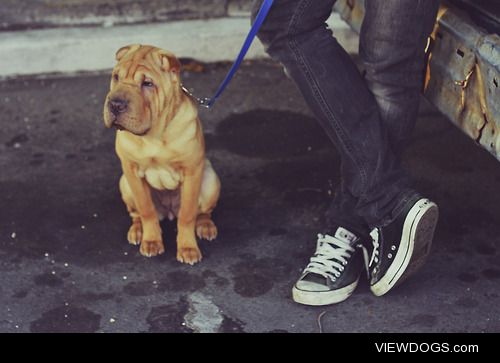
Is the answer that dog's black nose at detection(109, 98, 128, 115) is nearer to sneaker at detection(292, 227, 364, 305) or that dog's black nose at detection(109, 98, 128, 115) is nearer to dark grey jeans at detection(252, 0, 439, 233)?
dark grey jeans at detection(252, 0, 439, 233)

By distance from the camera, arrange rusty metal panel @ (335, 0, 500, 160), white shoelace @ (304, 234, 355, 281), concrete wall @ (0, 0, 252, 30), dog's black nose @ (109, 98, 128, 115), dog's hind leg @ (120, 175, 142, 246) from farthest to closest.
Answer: concrete wall @ (0, 0, 252, 30), dog's hind leg @ (120, 175, 142, 246), white shoelace @ (304, 234, 355, 281), dog's black nose @ (109, 98, 128, 115), rusty metal panel @ (335, 0, 500, 160)

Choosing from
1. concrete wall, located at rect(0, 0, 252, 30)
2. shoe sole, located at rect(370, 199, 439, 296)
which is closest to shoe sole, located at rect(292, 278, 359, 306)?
shoe sole, located at rect(370, 199, 439, 296)

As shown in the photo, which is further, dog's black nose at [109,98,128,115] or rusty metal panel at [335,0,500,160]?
dog's black nose at [109,98,128,115]

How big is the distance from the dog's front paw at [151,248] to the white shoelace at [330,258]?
615 mm

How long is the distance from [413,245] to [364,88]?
59cm

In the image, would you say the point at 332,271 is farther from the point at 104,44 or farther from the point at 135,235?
the point at 104,44

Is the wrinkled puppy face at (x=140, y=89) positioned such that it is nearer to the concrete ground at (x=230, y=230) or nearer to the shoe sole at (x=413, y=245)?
the concrete ground at (x=230, y=230)

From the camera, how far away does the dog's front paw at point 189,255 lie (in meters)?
3.69

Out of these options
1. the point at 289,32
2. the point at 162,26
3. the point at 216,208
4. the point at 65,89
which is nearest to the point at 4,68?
the point at 65,89

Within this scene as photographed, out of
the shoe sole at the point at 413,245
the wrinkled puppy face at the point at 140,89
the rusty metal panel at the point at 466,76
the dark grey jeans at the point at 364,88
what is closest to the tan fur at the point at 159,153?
the wrinkled puppy face at the point at 140,89

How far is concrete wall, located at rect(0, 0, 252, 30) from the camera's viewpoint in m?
5.58

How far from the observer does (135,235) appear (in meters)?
3.85

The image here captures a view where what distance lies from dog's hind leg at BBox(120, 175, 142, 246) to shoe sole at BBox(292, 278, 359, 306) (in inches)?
30.2

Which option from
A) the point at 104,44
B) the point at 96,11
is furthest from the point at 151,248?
the point at 96,11
